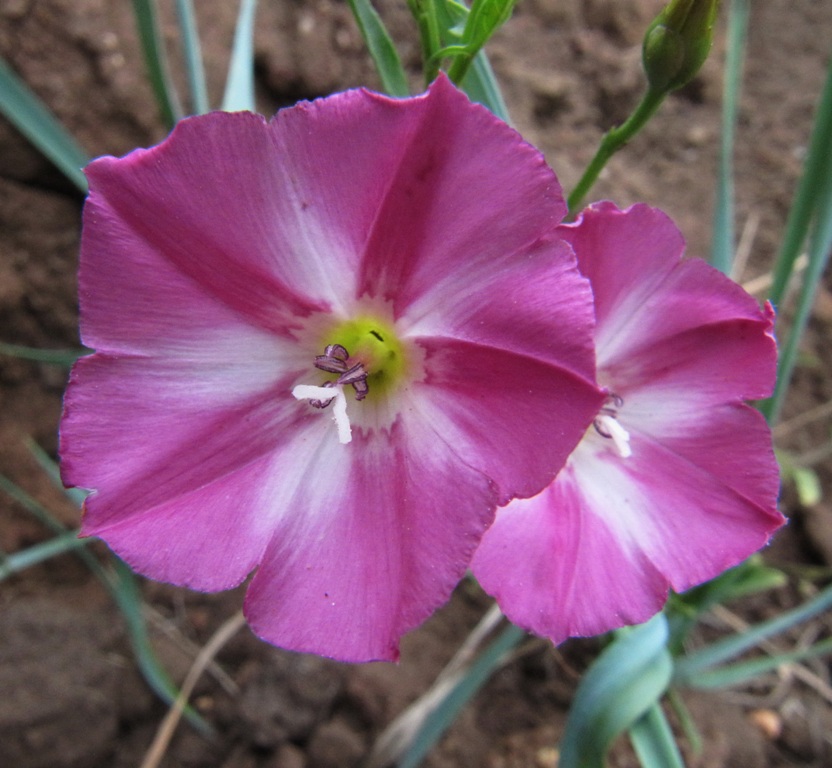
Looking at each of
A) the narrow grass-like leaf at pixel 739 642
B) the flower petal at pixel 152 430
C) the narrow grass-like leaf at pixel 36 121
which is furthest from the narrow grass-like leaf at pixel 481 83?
the narrow grass-like leaf at pixel 739 642

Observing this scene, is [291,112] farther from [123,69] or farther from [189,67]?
[123,69]

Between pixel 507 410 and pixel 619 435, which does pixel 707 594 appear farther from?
pixel 507 410

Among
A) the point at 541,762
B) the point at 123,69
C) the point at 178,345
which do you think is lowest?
the point at 541,762

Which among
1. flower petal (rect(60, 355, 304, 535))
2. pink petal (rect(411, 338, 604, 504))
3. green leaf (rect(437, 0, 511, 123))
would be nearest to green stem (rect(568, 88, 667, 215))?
green leaf (rect(437, 0, 511, 123))

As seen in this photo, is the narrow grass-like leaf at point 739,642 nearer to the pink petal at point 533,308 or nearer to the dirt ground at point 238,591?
the dirt ground at point 238,591

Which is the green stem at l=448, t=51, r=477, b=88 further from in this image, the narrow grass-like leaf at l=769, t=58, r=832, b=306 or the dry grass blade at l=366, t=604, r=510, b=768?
the dry grass blade at l=366, t=604, r=510, b=768

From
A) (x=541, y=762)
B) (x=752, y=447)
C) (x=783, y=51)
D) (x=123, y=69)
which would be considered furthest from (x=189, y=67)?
(x=783, y=51)
